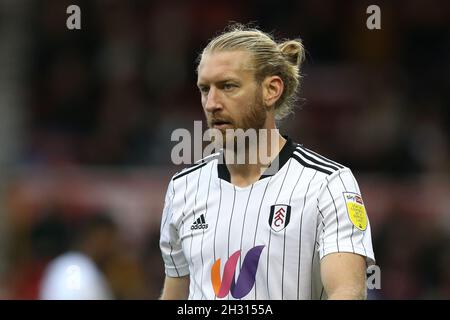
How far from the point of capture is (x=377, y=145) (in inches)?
453

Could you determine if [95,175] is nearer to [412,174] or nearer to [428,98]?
[412,174]

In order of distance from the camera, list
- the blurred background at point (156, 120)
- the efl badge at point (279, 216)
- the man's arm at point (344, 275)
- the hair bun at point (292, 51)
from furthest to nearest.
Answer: the blurred background at point (156, 120) → the hair bun at point (292, 51) → the efl badge at point (279, 216) → the man's arm at point (344, 275)

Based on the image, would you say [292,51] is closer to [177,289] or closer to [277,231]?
[277,231]

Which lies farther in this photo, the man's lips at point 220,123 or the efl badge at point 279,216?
the man's lips at point 220,123

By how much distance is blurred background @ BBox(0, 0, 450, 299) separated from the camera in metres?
9.90

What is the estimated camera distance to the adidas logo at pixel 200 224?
14.3 ft

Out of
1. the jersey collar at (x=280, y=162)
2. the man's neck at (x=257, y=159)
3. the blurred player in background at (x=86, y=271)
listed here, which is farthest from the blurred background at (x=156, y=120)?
the man's neck at (x=257, y=159)

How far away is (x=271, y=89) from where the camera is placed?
4402mm

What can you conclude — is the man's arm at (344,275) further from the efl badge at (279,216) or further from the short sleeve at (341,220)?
the efl badge at (279,216)

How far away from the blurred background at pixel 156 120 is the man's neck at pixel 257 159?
3.63 m

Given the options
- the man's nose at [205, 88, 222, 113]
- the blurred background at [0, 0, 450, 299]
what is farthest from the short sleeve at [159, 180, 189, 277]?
the blurred background at [0, 0, 450, 299]

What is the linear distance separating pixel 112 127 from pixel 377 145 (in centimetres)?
308

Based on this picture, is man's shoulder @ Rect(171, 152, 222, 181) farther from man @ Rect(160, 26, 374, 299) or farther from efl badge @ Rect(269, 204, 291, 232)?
efl badge @ Rect(269, 204, 291, 232)

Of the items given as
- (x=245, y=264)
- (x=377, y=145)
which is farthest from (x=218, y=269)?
(x=377, y=145)
